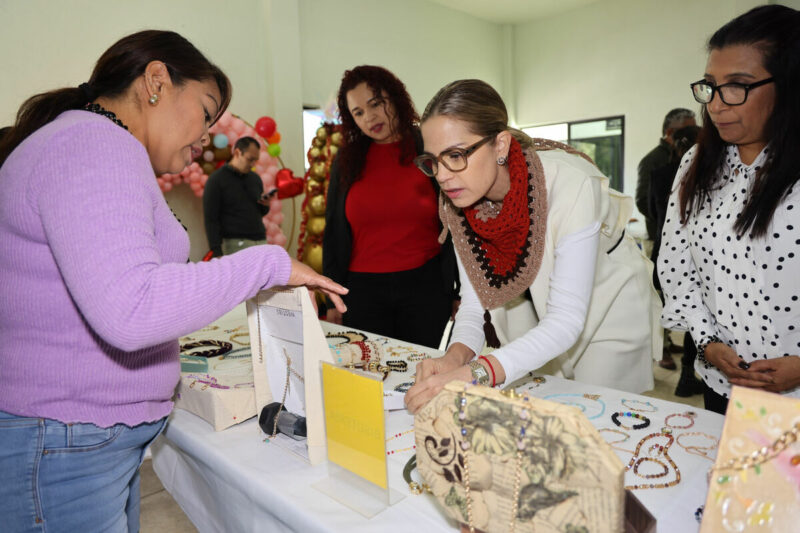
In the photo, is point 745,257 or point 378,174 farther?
point 378,174

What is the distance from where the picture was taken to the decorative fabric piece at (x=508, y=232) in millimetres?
1183

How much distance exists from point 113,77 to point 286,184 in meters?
3.68

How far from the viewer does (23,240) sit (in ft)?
2.27

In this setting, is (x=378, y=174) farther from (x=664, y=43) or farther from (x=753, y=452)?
(x=664, y=43)

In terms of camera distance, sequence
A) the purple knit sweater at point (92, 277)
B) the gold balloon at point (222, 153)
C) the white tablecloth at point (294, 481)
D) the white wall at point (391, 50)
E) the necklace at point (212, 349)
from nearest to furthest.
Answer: the purple knit sweater at point (92, 277) < the white tablecloth at point (294, 481) < the necklace at point (212, 349) < the white wall at point (391, 50) < the gold balloon at point (222, 153)

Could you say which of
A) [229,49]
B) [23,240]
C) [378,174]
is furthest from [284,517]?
[229,49]

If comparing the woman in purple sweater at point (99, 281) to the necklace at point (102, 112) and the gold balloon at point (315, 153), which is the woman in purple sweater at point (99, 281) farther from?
the gold balloon at point (315, 153)

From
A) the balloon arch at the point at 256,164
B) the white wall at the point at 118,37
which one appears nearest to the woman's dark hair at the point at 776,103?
the balloon arch at the point at 256,164

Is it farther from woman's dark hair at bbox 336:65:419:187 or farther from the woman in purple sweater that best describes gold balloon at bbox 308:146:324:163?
the woman in purple sweater

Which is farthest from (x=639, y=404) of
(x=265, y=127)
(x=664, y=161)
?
(x=265, y=127)

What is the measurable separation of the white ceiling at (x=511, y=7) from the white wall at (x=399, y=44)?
0.12 meters

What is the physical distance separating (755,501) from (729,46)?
93 centimetres

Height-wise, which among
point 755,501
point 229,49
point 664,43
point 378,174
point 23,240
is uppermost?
point 664,43

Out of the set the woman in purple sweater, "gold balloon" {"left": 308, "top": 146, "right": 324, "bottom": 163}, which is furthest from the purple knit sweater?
"gold balloon" {"left": 308, "top": 146, "right": 324, "bottom": 163}
